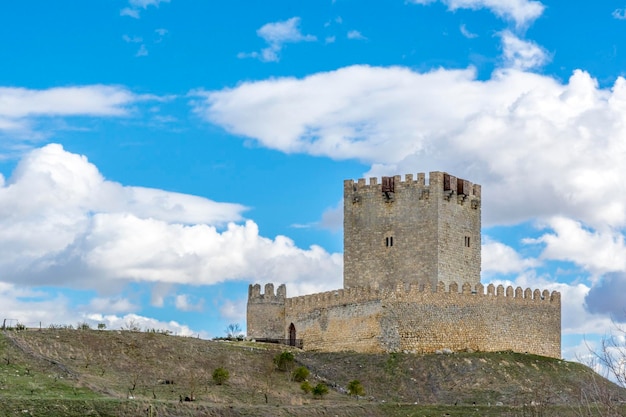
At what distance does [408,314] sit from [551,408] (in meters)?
12.3

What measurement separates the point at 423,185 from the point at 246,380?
52.7ft

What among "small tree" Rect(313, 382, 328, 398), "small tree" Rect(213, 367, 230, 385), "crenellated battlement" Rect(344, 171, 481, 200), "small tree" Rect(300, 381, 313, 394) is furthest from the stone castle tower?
"small tree" Rect(213, 367, 230, 385)

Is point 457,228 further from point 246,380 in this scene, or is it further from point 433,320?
point 246,380

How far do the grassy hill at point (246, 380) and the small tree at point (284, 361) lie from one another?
0.34m

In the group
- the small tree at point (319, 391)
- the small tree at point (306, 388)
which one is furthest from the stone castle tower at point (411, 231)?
the small tree at point (319, 391)

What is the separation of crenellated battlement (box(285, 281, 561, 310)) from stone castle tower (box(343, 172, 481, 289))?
1730 mm

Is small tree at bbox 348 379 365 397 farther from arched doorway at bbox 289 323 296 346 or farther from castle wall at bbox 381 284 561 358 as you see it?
arched doorway at bbox 289 323 296 346

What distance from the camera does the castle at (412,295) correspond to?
5178 cm

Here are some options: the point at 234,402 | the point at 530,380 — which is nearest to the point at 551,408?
the point at 530,380

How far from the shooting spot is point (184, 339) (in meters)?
50.5

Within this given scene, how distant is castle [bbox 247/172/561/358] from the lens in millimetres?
51781

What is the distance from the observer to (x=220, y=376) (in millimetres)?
44656

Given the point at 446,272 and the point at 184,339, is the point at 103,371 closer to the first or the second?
the point at 184,339

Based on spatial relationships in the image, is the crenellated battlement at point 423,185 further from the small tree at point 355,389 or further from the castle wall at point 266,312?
the small tree at point 355,389
